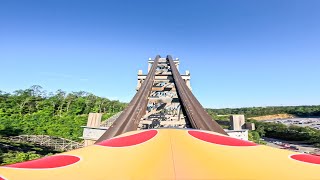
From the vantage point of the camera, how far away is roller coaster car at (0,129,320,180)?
1147mm

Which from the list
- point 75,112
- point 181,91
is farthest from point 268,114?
point 181,91

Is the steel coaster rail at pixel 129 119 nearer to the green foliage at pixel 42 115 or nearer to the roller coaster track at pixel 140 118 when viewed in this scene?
the roller coaster track at pixel 140 118

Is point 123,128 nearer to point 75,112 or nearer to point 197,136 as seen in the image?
point 197,136

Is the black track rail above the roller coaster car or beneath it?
above

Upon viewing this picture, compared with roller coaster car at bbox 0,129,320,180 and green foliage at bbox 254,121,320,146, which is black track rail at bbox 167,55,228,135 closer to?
roller coaster car at bbox 0,129,320,180

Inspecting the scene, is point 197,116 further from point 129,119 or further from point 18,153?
point 18,153

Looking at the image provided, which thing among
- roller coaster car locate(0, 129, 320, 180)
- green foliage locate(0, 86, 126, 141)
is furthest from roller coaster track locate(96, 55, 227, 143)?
green foliage locate(0, 86, 126, 141)

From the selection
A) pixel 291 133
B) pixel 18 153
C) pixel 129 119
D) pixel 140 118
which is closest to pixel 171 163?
pixel 129 119

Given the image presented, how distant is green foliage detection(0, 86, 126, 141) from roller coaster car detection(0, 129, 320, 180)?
102 feet

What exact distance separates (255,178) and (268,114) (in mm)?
129640

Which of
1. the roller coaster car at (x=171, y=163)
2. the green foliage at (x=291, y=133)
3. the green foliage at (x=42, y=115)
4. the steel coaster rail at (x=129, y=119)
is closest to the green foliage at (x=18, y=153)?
the green foliage at (x=42, y=115)

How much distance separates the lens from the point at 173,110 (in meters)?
10.5

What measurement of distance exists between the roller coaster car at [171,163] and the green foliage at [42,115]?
30978mm

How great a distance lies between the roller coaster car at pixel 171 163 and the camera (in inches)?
45.2
